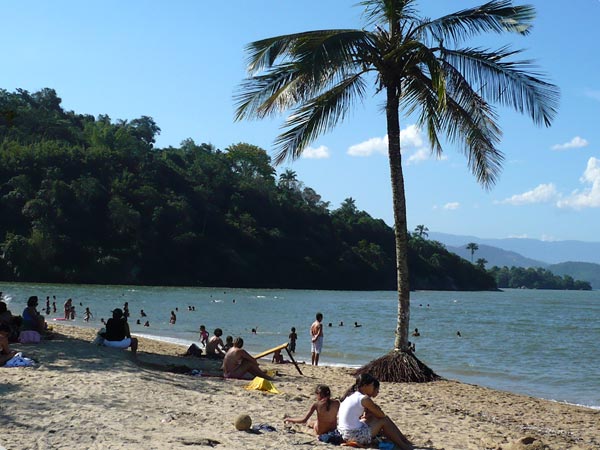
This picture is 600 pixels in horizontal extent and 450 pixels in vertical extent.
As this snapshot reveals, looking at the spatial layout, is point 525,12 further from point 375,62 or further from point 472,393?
point 472,393

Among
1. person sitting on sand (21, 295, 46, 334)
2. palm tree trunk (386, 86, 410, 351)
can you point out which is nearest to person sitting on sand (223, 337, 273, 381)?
palm tree trunk (386, 86, 410, 351)

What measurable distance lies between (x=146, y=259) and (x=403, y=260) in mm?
80902

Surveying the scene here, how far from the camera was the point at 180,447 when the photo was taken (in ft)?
23.8

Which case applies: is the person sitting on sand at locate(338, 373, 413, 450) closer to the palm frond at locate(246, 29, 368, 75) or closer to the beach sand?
the beach sand

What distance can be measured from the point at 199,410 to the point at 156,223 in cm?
8664

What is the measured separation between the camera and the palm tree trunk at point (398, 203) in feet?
47.0

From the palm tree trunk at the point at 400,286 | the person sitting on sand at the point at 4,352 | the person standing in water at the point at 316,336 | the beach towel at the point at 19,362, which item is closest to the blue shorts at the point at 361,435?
the palm tree trunk at the point at 400,286

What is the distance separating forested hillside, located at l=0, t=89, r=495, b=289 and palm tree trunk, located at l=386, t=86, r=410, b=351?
75.2m

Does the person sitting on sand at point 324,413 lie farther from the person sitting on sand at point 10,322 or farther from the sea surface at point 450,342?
the sea surface at point 450,342

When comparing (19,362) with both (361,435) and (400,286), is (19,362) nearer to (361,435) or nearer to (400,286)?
(361,435)

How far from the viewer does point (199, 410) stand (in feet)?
30.9

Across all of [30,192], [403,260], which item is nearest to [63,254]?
[30,192]

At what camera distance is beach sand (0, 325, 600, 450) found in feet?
25.2

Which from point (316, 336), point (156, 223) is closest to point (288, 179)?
point (156, 223)
